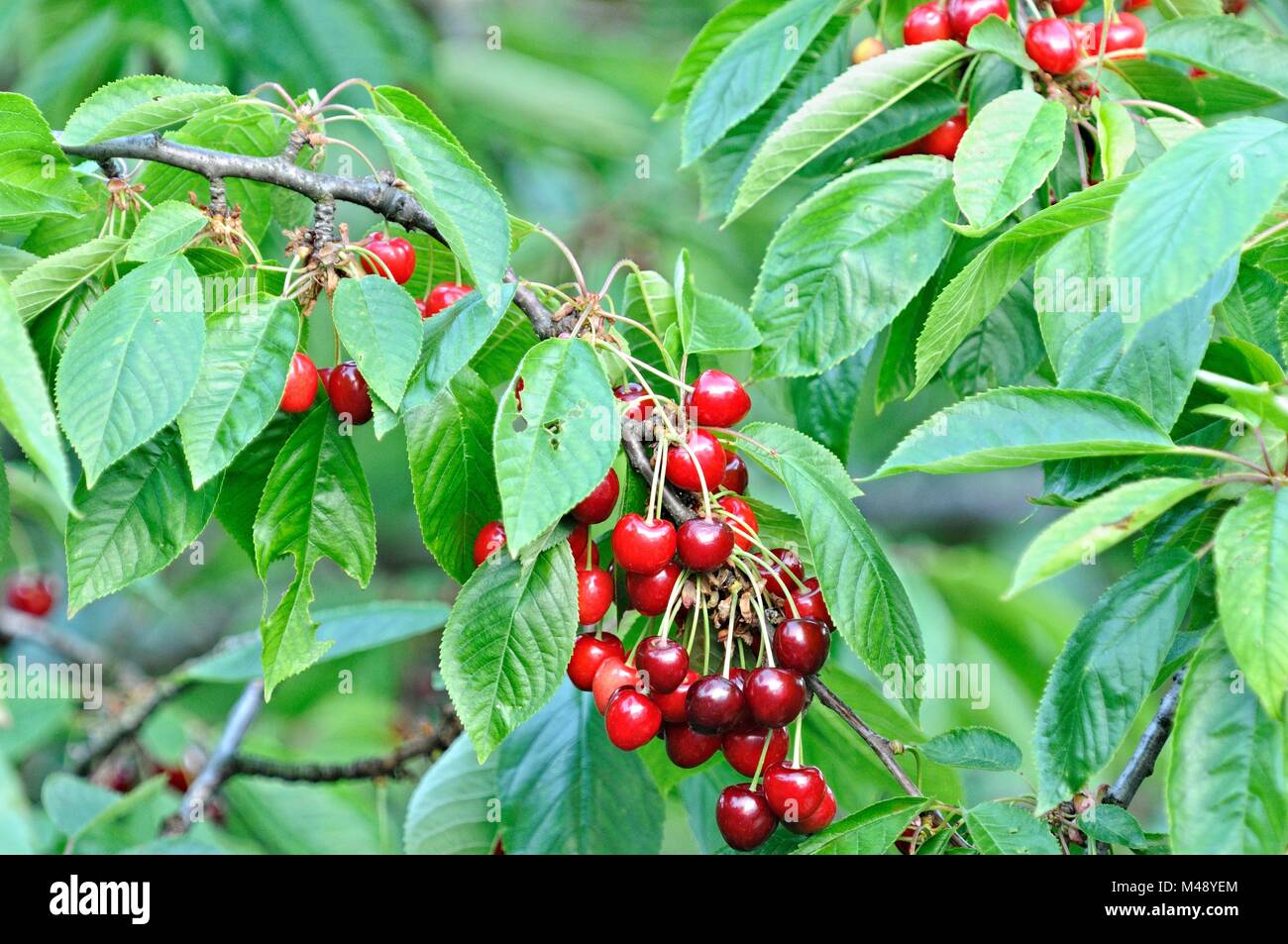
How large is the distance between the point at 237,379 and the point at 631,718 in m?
0.54

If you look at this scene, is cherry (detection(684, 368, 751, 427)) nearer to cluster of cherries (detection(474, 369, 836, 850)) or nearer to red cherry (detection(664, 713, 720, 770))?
cluster of cherries (detection(474, 369, 836, 850))

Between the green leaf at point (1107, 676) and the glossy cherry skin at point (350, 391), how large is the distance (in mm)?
772

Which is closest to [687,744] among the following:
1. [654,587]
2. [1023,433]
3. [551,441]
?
[654,587]

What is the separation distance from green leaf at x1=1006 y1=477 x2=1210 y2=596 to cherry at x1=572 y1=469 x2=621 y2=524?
0.45 meters

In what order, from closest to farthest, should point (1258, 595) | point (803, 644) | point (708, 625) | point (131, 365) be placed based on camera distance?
point (1258, 595), point (131, 365), point (803, 644), point (708, 625)

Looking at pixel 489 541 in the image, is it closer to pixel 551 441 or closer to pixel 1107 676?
pixel 551 441

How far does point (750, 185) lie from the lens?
1.58 metres

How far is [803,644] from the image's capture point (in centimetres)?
128

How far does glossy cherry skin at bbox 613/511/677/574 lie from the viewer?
1276mm

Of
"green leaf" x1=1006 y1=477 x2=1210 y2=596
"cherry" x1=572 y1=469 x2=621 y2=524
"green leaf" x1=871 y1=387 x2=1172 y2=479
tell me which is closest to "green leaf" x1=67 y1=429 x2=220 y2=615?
"cherry" x1=572 y1=469 x2=621 y2=524

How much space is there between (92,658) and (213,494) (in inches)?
76.6

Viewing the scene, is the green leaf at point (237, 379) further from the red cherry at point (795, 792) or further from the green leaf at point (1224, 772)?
the green leaf at point (1224, 772)
